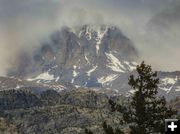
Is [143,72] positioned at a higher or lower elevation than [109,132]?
higher

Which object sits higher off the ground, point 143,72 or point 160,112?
point 143,72

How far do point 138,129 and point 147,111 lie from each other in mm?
2126

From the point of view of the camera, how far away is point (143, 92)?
54.1 meters

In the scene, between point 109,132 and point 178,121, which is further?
point 109,132

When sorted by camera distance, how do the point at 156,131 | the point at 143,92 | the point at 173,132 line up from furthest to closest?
the point at 143,92 → the point at 156,131 → the point at 173,132

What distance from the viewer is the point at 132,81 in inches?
2146

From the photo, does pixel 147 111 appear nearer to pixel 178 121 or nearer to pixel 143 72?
pixel 143 72

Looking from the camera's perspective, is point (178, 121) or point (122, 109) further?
point (122, 109)

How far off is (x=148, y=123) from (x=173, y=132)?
2102 cm

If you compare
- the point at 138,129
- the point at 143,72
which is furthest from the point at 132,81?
the point at 138,129

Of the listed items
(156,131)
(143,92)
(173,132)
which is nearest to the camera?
(173,132)

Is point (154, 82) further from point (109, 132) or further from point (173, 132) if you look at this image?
point (173, 132)

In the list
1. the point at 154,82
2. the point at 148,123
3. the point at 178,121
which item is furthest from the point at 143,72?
the point at 178,121

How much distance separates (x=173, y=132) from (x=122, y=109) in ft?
72.5
